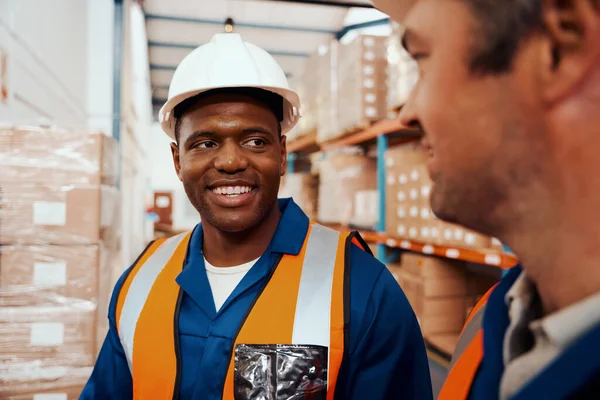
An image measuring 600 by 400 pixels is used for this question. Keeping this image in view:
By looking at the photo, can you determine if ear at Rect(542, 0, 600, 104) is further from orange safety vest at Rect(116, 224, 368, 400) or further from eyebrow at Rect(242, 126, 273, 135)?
eyebrow at Rect(242, 126, 273, 135)

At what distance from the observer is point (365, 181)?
4.61 meters

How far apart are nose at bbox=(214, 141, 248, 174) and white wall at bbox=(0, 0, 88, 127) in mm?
1567

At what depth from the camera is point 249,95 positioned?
1.44 metres

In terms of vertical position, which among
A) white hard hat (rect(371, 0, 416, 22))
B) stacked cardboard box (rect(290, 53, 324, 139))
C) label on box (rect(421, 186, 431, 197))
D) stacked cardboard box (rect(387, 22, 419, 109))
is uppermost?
stacked cardboard box (rect(290, 53, 324, 139))

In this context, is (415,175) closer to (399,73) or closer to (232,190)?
(399,73)

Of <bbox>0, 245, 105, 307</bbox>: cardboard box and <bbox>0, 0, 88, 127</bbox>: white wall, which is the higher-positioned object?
<bbox>0, 0, 88, 127</bbox>: white wall

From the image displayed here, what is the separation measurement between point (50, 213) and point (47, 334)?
60 centimetres

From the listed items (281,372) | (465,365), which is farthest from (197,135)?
→ (465,365)

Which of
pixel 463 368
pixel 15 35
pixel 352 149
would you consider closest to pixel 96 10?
pixel 15 35

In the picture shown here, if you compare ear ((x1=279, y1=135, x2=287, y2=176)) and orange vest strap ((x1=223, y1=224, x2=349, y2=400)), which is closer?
orange vest strap ((x1=223, y1=224, x2=349, y2=400))

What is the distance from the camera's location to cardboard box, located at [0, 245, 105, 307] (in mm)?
Answer: 2162

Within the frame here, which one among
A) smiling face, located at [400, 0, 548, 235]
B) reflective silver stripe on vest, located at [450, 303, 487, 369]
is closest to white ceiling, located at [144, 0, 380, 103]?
reflective silver stripe on vest, located at [450, 303, 487, 369]

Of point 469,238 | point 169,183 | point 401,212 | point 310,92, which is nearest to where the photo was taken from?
point 469,238

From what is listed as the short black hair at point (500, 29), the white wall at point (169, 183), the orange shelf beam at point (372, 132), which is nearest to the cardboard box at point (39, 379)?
the short black hair at point (500, 29)
